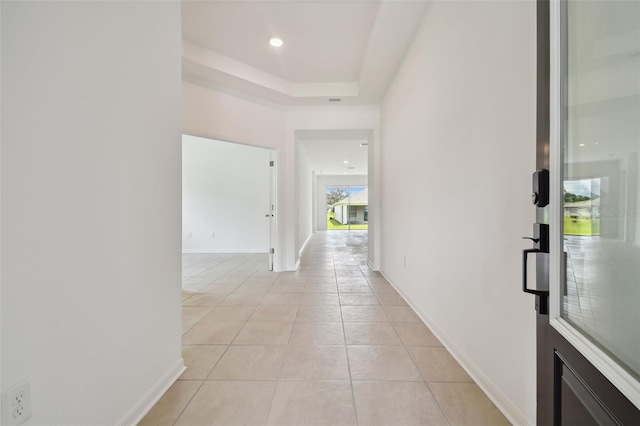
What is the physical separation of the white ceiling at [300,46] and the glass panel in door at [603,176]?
200cm

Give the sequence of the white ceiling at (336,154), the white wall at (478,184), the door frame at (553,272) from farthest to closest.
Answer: the white ceiling at (336,154) < the white wall at (478,184) < the door frame at (553,272)

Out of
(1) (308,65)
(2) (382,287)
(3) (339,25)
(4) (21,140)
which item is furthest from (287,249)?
(4) (21,140)

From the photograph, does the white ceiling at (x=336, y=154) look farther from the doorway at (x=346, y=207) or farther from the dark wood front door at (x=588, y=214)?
the dark wood front door at (x=588, y=214)

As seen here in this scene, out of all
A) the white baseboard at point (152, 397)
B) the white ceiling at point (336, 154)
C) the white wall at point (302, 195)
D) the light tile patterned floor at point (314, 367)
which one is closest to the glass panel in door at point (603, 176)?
the light tile patterned floor at point (314, 367)

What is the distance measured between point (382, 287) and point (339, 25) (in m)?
3.08

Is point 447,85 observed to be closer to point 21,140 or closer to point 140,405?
point 21,140

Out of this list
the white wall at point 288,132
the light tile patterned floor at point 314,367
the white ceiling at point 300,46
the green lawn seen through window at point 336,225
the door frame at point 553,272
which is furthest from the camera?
the green lawn seen through window at point 336,225

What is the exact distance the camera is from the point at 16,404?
84cm

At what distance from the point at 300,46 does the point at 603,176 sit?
3140mm

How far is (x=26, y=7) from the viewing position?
88 centimetres

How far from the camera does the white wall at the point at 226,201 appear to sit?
652 cm

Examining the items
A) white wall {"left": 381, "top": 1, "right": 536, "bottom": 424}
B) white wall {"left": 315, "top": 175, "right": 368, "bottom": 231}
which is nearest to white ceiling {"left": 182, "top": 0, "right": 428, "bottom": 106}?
white wall {"left": 381, "top": 1, "right": 536, "bottom": 424}

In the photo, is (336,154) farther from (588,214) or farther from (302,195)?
(588,214)

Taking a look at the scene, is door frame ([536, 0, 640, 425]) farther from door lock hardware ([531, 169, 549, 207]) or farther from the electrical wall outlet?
the electrical wall outlet
